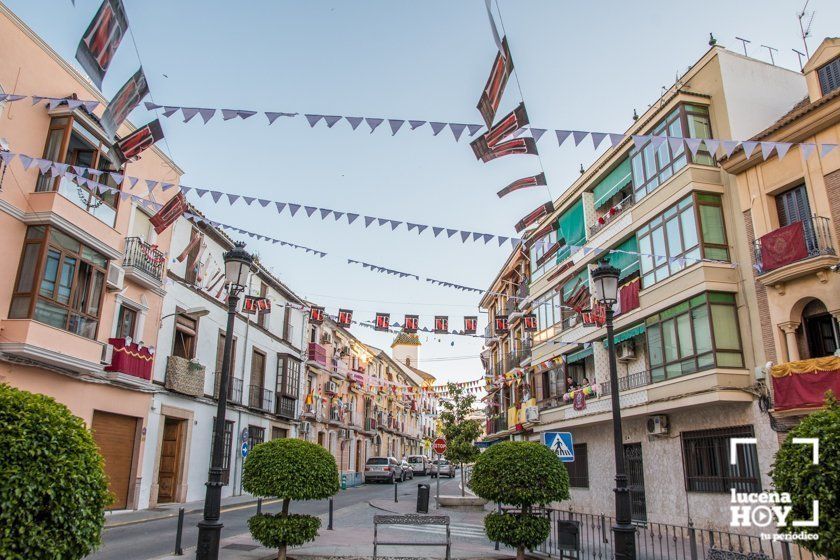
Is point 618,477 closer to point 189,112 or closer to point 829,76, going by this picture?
point 189,112

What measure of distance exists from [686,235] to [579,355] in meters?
8.07

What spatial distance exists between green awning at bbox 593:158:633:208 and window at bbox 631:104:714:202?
0.91 metres

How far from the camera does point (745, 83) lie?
17625mm

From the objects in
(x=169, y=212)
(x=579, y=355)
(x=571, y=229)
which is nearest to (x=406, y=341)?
(x=571, y=229)

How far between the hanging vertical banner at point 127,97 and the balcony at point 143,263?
1190cm

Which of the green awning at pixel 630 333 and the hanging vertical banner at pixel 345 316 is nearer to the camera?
the green awning at pixel 630 333

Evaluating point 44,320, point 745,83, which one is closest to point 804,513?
point 745,83

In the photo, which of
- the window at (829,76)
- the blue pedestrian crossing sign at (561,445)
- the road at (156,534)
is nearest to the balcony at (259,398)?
the road at (156,534)

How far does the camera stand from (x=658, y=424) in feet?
60.1

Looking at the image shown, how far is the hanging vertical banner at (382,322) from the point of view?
22.4m

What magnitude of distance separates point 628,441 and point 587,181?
962 cm

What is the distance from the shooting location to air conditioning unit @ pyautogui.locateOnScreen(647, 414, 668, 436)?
18.1 meters

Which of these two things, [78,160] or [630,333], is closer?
[78,160]

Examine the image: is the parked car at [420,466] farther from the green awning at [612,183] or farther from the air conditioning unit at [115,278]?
the air conditioning unit at [115,278]
